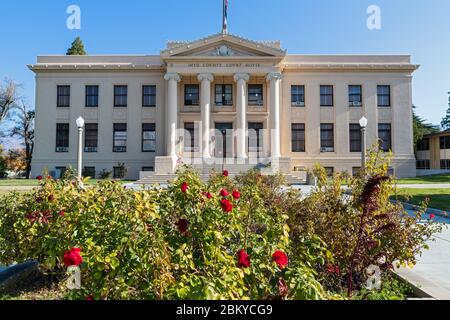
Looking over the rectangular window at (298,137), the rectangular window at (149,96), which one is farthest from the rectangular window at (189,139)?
the rectangular window at (298,137)

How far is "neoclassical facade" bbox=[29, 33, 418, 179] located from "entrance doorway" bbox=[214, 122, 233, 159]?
99 mm

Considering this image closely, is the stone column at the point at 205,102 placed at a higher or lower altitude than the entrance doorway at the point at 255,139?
higher

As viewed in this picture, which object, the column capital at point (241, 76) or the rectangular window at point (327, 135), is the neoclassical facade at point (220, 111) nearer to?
the rectangular window at point (327, 135)

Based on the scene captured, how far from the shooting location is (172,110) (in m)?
26.0

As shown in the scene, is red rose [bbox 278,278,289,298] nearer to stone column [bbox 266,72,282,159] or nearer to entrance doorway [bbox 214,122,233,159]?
stone column [bbox 266,72,282,159]

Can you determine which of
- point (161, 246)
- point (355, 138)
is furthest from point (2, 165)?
point (161, 246)

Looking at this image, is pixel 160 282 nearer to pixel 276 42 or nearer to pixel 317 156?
pixel 317 156

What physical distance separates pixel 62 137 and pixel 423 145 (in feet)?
153

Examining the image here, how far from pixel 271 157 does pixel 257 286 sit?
23149mm

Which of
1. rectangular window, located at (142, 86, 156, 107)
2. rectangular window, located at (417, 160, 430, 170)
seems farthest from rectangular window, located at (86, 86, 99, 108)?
rectangular window, located at (417, 160, 430, 170)

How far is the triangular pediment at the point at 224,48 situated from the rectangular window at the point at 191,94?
10.8 ft

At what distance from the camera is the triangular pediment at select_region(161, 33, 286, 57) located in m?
26.0

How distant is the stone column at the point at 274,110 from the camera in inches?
1014
